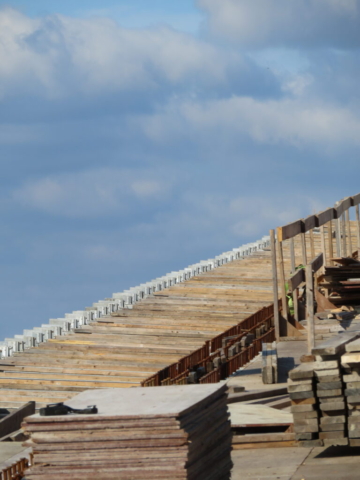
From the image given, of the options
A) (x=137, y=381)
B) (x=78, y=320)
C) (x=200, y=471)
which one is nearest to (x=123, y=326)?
(x=78, y=320)

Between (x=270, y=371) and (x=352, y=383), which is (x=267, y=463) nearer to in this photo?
(x=352, y=383)

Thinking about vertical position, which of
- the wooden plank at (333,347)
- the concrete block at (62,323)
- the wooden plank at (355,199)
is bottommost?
the wooden plank at (333,347)

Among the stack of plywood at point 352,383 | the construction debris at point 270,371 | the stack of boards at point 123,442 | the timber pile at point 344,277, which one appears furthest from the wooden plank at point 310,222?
the stack of boards at point 123,442

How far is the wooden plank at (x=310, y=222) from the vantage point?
26078 millimetres

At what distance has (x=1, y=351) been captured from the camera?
3078 centimetres

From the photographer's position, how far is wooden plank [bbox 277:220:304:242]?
23.8 m

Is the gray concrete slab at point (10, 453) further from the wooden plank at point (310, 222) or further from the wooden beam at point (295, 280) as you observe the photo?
the wooden plank at point (310, 222)

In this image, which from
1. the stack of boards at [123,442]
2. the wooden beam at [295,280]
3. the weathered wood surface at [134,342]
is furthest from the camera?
the weathered wood surface at [134,342]

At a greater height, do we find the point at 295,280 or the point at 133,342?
the point at 295,280

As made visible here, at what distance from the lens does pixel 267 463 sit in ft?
47.0

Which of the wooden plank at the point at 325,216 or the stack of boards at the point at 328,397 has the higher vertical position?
the wooden plank at the point at 325,216

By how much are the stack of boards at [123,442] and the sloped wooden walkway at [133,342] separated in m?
14.1

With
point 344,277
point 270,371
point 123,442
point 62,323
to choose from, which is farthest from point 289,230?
point 123,442

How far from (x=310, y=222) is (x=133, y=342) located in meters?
8.33
